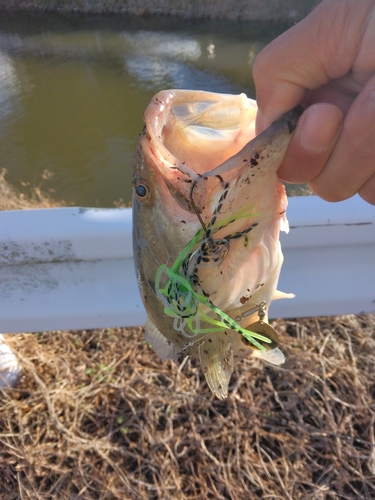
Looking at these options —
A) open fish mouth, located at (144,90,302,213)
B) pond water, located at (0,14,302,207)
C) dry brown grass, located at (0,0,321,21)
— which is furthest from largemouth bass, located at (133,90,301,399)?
dry brown grass, located at (0,0,321,21)

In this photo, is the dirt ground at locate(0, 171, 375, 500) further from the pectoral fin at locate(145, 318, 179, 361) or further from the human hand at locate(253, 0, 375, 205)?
the human hand at locate(253, 0, 375, 205)

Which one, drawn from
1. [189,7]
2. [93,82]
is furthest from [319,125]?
[189,7]

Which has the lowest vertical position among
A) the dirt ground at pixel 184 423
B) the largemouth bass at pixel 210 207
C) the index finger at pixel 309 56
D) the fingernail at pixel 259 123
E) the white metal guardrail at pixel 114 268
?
the dirt ground at pixel 184 423

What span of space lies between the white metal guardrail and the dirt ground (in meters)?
0.69

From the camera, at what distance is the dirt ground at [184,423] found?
2.29 meters

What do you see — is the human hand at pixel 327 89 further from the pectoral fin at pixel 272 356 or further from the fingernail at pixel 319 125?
the pectoral fin at pixel 272 356

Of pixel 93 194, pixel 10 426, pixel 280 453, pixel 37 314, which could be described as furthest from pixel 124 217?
pixel 93 194

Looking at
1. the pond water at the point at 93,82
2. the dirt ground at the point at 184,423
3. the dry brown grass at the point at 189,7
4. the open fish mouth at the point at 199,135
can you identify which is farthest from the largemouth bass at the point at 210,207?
the dry brown grass at the point at 189,7

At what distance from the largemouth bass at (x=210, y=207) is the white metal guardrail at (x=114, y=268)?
878mm

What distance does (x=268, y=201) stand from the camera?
3.66ft

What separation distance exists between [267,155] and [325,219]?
4.26 ft

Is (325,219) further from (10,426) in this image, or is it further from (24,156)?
(24,156)

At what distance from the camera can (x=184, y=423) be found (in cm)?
249

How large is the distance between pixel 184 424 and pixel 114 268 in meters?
1.18
